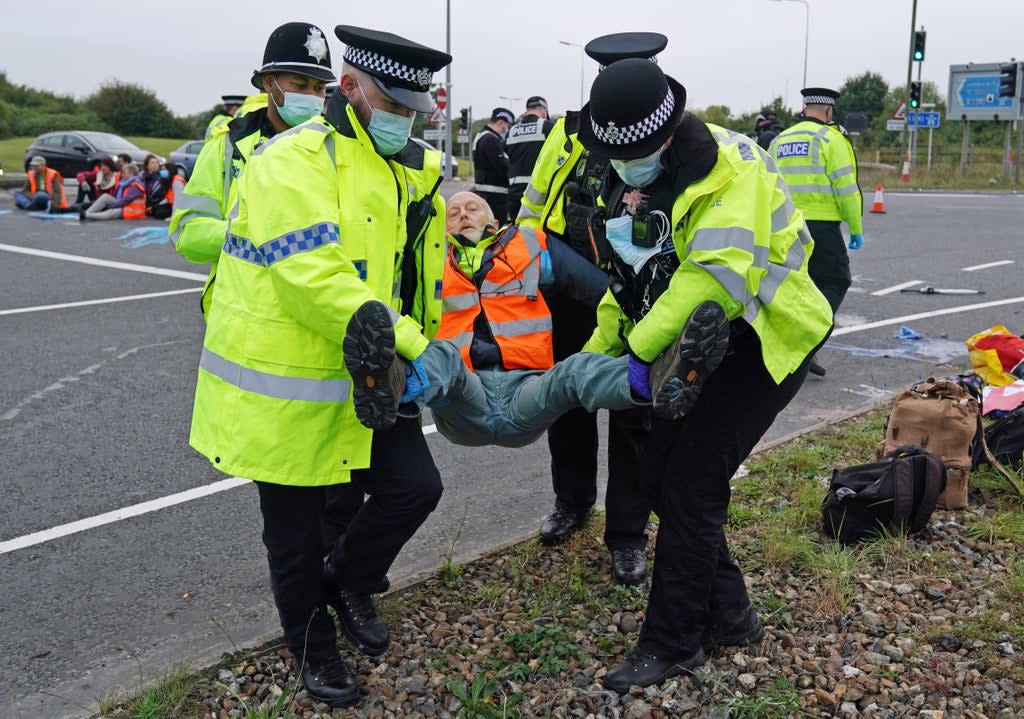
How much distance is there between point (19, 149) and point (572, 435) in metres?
43.1

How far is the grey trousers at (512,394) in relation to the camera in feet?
10.5

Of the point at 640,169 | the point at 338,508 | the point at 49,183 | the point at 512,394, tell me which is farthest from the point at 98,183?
the point at 640,169

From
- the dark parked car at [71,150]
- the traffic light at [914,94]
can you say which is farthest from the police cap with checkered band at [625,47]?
the traffic light at [914,94]

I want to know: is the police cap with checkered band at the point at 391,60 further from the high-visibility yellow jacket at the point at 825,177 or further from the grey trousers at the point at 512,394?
the high-visibility yellow jacket at the point at 825,177

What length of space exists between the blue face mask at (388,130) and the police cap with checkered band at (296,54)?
5.19ft

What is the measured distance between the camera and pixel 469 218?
4.17 m

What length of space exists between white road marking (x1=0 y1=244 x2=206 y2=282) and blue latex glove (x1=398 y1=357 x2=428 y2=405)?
9247mm

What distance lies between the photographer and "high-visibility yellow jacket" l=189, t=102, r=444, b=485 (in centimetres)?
279

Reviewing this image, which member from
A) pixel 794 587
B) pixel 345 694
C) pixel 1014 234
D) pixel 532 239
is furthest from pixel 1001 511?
pixel 1014 234

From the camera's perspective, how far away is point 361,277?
3020 millimetres

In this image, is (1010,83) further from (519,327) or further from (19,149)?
(19,149)

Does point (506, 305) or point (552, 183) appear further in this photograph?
point (552, 183)

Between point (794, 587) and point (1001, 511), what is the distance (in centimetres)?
129

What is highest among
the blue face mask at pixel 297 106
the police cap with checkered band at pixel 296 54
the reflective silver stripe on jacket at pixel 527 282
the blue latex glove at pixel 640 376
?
the police cap with checkered band at pixel 296 54
